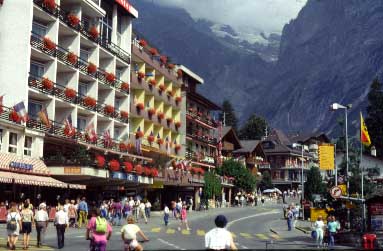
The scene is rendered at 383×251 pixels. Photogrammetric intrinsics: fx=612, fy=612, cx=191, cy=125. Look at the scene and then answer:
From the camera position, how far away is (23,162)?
37.6 metres

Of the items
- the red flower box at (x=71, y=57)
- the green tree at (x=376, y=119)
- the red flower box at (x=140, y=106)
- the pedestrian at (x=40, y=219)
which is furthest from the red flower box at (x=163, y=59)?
the pedestrian at (x=40, y=219)

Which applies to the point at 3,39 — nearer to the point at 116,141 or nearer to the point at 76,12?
the point at 76,12

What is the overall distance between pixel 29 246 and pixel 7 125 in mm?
15842

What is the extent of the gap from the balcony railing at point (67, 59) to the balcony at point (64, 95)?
6.44 ft

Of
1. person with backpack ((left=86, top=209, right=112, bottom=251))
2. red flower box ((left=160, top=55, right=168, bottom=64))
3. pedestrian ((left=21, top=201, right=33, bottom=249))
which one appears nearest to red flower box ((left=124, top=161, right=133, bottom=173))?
red flower box ((left=160, top=55, right=168, bottom=64))

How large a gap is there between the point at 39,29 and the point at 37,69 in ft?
9.95

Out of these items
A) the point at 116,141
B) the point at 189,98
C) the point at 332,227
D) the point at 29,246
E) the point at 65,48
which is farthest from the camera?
the point at 189,98

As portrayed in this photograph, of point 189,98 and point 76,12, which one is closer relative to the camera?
point 76,12

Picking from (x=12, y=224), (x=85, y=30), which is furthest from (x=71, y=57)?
(x=12, y=224)

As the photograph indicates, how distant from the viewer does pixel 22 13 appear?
136 feet

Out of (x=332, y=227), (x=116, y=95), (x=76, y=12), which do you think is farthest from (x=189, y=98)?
(x=332, y=227)

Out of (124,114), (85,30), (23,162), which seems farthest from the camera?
(124,114)

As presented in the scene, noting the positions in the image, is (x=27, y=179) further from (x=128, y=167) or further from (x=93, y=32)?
(x=93, y=32)

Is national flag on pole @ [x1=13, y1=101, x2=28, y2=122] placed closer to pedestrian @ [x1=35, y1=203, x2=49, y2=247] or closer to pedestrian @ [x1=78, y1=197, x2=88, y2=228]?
pedestrian @ [x1=78, y1=197, x2=88, y2=228]
